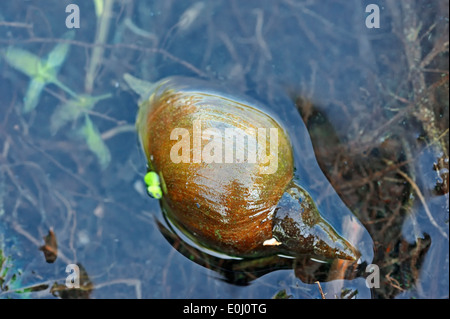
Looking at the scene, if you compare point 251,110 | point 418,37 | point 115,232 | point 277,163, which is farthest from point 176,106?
point 418,37

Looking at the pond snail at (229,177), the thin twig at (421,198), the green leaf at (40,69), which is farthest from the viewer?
the thin twig at (421,198)

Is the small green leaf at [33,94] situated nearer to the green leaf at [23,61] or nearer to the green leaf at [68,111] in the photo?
the green leaf at [23,61]

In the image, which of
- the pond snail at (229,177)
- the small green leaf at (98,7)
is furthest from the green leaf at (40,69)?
the pond snail at (229,177)

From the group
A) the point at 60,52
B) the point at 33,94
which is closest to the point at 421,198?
the point at 60,52

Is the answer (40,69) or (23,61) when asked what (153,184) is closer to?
(40,69)

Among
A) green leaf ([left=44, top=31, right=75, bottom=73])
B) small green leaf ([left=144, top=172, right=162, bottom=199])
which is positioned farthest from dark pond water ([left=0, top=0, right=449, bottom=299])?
small green leaf ([left=144, top=172, right=162, bottom=199])

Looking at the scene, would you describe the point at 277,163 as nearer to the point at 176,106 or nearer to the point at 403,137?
the point at 176,106

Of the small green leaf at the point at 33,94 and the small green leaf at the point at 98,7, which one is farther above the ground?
the small green leaf at the point at 98,7
